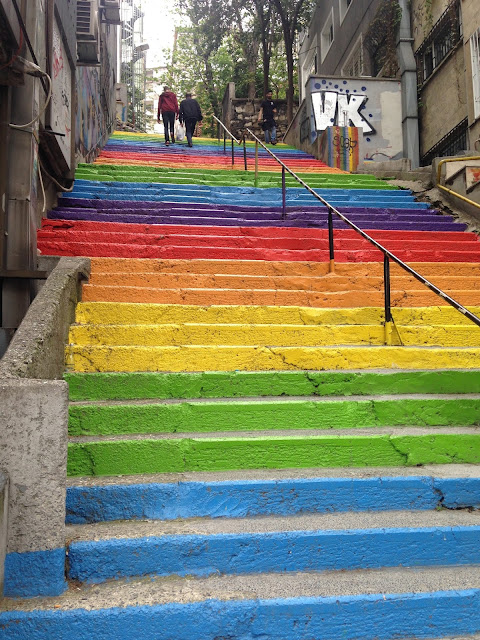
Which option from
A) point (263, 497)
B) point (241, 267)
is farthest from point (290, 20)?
point (263, 497)

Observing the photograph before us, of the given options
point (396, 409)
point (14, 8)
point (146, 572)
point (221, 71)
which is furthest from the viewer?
point (221, 71)

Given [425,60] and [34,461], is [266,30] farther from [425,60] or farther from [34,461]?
[34,461]

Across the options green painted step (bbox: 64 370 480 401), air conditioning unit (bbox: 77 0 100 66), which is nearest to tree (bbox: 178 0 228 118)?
air conditioning unit (bbox: 77 0 100 66)

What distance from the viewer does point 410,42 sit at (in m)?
15.2

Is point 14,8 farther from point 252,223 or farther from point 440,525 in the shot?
point 440,525

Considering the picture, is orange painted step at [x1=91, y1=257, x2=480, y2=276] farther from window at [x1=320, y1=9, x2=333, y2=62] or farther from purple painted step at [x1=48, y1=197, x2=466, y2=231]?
window at [x1=320, y1=9, x2=333, y2=62]

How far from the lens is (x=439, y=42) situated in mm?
13844

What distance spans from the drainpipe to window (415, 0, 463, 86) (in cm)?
22

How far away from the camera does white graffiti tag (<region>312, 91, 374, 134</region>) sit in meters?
14.9

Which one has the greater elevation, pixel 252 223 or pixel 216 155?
pixel 216 155

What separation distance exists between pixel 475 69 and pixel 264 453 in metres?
11.3

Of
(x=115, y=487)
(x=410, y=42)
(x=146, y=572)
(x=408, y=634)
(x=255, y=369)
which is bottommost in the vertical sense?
(x=408, y=634)

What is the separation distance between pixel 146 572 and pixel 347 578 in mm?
942

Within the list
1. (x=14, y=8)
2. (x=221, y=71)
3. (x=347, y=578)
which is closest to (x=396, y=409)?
(x=347, y=578)
